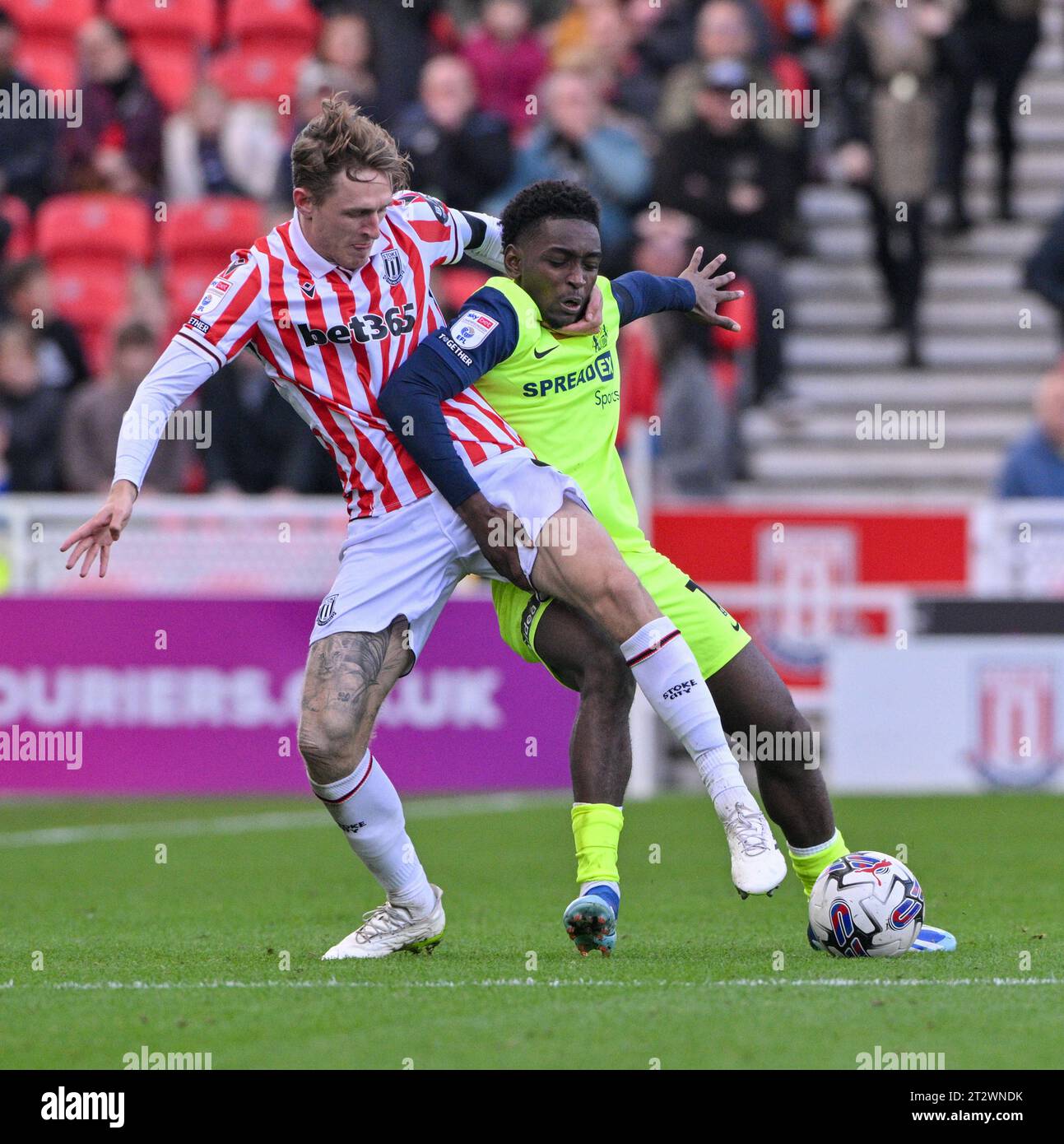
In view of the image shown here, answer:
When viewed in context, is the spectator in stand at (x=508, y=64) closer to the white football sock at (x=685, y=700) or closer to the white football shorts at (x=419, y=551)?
the white football shorts at (x=419, y=551)

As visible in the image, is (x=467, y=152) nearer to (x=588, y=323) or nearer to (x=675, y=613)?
(x=588, y=323)

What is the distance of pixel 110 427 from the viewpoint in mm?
14695

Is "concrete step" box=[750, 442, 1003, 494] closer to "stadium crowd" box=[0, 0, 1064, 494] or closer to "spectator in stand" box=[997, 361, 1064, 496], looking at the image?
"stadium crowd" box=[0, 0, 1064, 494]

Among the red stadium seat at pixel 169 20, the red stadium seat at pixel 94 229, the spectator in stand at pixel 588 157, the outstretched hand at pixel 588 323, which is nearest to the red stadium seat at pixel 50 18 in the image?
the red stadium seat at pixel 169 20

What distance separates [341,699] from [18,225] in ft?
37.9

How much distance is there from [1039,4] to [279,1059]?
1391 cm

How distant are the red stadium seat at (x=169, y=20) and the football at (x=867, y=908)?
1369 centimetres

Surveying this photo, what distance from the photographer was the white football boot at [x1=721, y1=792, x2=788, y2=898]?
5.95 metres

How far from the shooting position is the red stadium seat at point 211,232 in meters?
16.1

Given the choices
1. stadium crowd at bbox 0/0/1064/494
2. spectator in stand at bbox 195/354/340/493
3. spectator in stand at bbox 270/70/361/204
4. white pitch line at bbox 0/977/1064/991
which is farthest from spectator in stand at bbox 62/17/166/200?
white pitch line at bbox 0/977/1064/991

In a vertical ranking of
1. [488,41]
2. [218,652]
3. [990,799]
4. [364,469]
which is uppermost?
[488,41]

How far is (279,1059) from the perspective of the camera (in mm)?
4898

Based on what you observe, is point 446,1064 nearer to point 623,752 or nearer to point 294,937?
point 623,752
